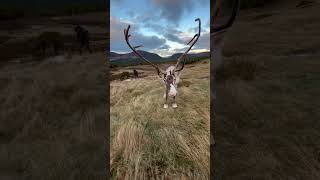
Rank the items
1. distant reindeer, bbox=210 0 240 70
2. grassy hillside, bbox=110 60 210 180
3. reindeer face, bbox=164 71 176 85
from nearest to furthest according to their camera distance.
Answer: grassy hillside, bbox=110 60 210 180, reindeer face, bbox=164 71 176 85, distant reindeer, bbox=210 0 240 70

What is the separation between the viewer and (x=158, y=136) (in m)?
4.63

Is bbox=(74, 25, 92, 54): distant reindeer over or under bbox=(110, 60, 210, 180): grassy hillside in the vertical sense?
over

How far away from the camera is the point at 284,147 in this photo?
180 inches

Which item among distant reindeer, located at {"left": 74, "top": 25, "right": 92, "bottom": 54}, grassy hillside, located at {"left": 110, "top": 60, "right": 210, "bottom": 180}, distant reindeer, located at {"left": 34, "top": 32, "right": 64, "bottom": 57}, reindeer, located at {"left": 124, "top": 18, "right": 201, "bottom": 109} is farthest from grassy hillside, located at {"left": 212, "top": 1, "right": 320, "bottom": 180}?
distant reindeer, located at {"left": 34, "top": 32, "right": 64, "bottom": 57}

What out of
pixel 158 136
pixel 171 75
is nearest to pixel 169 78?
pixel 171 75

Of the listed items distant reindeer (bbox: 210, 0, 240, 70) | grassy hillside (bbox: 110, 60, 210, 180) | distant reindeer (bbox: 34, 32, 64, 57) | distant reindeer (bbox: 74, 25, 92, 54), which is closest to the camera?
grassy hillside (bbox: 110, 60, 210, 180)

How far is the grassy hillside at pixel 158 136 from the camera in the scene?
4.04 metres

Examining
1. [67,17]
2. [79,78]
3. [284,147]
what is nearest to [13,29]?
[67,17]

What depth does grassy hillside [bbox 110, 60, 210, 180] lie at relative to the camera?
13.3ft

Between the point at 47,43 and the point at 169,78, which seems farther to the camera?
the point at 47,43

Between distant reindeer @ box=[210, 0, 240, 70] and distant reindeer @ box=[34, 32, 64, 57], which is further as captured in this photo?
distant reindeer @ box=[34, 32, 64, 57]

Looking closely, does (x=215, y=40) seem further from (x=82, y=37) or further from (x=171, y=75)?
(x=82, y=37)

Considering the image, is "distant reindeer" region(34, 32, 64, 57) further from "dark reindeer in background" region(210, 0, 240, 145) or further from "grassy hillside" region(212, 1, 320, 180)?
"dark reindeer in background" region(210, 0, 240, 145)

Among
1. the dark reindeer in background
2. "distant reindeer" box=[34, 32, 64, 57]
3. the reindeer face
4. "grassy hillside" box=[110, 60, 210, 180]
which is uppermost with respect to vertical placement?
"distant reindeer" box=[34, 32, 64, 57]
